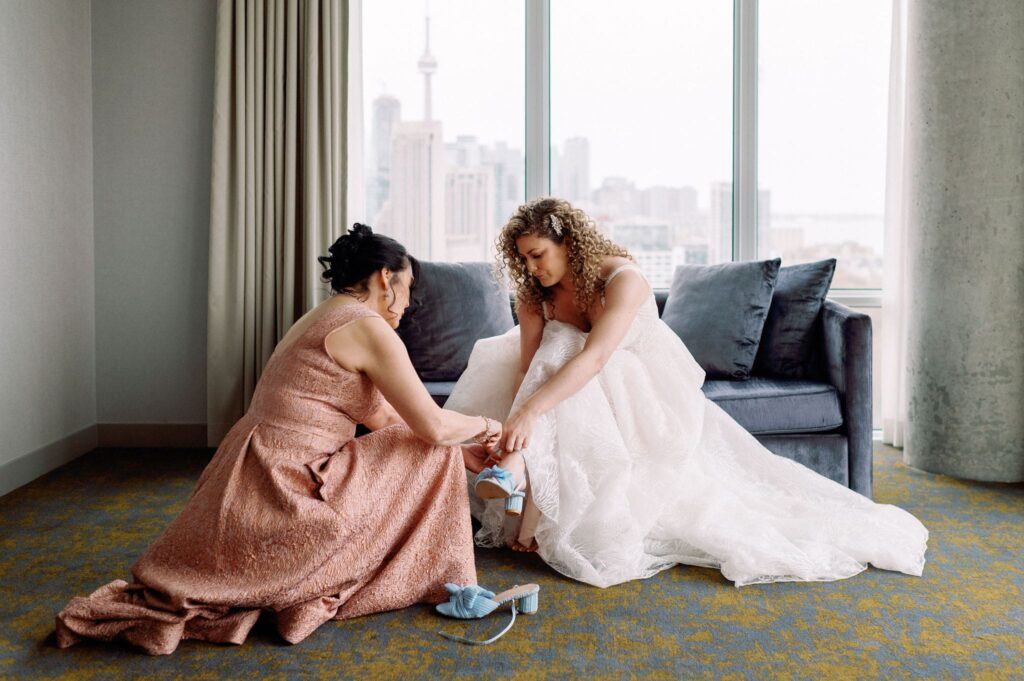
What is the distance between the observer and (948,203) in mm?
3539

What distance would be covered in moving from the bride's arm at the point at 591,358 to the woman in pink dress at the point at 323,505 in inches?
6.6

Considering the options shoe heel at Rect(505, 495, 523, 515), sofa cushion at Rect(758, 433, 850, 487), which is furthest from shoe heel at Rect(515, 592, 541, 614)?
sofa cushion at Rect(758, 433, 850, 487)

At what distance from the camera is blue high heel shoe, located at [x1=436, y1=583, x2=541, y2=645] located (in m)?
2.12

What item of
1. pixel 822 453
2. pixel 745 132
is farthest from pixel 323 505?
pixel 745 132

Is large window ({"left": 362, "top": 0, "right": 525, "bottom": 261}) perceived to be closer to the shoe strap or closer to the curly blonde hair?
the curly blonde hair

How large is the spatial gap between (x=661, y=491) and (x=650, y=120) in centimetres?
244

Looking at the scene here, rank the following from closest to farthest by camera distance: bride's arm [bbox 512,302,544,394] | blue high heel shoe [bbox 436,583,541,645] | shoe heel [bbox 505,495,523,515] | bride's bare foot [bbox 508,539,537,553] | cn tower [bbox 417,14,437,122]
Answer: blue high heel shoe [bbox 436,583,541,645]
shoe heel [bbox 505,495,523,515]
bride's bare foot [bbox 508,539,537,553]
bride's arm [bbox 512,302,544,394]
cn tower [bbox 417,14,437,122]

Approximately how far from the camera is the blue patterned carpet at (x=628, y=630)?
1869 millimetres

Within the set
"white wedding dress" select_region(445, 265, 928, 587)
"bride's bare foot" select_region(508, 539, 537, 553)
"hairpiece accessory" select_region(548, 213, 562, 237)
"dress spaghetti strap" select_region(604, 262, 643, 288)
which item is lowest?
"bride's bare foot" select_region(508, 539, 537, 553)

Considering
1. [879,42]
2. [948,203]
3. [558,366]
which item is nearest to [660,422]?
[558,366]

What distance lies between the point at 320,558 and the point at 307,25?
2.80 meters

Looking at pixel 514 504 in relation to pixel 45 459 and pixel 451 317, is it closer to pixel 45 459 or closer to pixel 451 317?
pixel 451 317

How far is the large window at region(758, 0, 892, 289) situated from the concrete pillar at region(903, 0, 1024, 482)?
2.16 ft

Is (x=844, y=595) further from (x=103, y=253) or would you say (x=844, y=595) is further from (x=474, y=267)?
(x=103, y=253)
